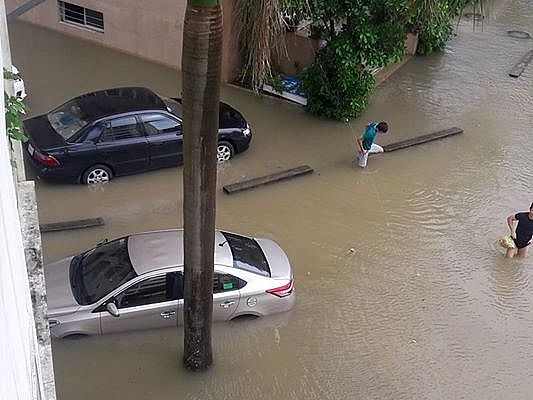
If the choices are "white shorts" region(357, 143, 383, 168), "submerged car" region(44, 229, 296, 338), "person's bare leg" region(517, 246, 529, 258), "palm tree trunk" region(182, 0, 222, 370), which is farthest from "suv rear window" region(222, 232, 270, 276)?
"person's bare leg" region(517, 246, 529, 258)

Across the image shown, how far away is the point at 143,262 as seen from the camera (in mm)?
9336

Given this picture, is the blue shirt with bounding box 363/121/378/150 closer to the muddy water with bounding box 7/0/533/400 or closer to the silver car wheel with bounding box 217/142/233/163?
the muddy water with bounding box 7/0/533/400

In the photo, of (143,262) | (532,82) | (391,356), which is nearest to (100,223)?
(143,262)

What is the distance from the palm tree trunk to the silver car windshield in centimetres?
478

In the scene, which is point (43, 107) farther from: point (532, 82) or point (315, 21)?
point (532, 82)

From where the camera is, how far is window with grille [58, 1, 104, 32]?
17.2 metres

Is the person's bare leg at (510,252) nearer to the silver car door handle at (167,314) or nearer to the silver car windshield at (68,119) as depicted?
the silver car door handle at (167,314)

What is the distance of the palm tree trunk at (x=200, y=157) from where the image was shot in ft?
23.2

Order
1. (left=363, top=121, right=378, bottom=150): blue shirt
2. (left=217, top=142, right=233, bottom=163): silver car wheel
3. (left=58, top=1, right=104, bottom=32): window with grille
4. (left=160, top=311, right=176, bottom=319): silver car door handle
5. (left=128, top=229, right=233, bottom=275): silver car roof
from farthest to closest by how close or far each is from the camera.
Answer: (left=58, top=1, right=104, bottom=32): window with grille → (left=217, top=142, right=233, bottom=163): silver car wheel → (left=363, top=121, right=378, bottom=150): blue shirt → (left=160, top=311, right=176, bottom=319): silver car door handle → (left=128, top=229, right=233, bottom=275): silver car roof

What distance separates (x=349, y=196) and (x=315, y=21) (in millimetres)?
3948

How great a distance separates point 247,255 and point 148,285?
1479 millimetres

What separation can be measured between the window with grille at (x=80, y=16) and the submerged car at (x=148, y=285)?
8.65 metres

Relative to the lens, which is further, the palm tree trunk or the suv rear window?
the suv rear window

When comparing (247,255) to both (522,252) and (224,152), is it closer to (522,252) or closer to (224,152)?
(224,152)
